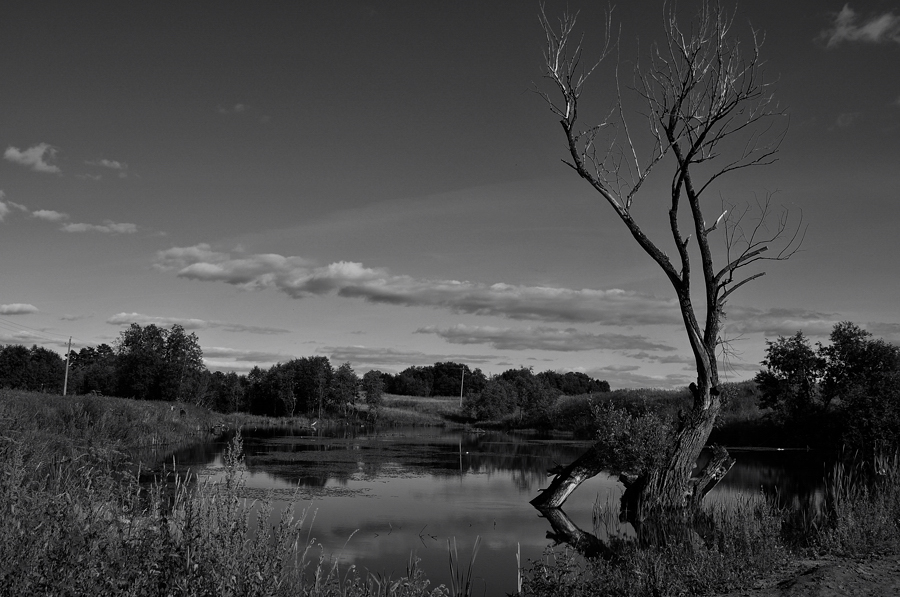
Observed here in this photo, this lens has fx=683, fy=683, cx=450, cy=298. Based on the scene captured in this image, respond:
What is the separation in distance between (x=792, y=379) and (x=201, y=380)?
46.5 metres

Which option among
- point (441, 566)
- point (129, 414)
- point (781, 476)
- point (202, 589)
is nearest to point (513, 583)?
point (441, 566)

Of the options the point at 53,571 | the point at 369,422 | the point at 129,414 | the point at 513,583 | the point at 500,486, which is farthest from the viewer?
the point at 369,422

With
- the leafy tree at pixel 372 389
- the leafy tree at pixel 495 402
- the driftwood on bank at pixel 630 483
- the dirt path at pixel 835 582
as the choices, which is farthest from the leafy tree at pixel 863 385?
the leafy tree at pixel 372 389

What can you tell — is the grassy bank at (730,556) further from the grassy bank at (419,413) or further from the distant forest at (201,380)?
the grassy bank at (419,413)

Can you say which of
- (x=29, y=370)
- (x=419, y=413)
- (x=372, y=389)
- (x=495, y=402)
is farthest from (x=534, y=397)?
(x=29, y=370)

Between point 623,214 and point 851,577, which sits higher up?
point 623,214

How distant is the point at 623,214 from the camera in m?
14.6

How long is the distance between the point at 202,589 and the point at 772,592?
5482mm

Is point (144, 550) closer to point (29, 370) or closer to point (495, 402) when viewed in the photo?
point (495, 402)

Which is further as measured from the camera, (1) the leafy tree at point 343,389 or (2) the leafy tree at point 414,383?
(2) the leafy tree at point 414,383

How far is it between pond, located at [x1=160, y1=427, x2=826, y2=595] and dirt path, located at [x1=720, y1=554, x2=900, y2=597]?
2646 millimetres

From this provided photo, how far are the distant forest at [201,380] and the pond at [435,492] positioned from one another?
25.9 meters

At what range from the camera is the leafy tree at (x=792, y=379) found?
34.8 meters

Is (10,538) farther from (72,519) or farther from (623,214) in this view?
(623,214)
